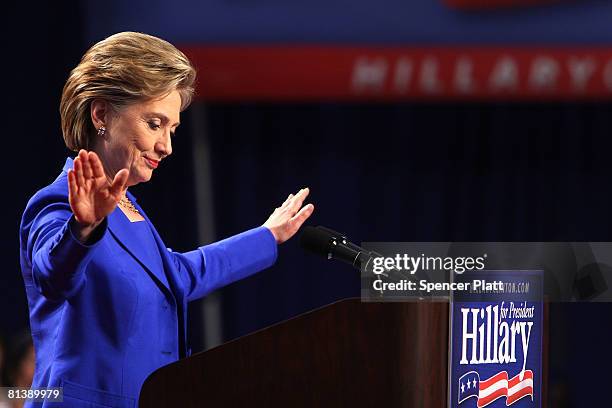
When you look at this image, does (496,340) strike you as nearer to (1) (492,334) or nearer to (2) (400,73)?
(1) (492,334)

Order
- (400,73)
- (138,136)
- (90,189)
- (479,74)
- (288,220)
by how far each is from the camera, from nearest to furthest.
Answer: (90,189) → (138,136) → (288,220) → (479,74) → (400,73)

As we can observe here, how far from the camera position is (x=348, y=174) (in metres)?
5.48

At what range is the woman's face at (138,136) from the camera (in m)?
1.73

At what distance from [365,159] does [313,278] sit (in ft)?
1.99

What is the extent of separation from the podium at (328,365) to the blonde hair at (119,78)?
0.43 meters

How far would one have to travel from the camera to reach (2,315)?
5.37 metres

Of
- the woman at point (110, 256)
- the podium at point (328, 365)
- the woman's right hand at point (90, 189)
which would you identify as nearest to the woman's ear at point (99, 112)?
the woman at point (110, 256)

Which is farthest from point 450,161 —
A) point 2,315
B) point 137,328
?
point 137,328

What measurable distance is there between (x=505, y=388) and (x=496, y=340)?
0.06 meters

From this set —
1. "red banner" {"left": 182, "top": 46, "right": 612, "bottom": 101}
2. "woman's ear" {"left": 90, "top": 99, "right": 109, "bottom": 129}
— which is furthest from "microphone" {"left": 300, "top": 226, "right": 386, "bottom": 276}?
"red banner" {"left": 182, "top": 46, "right": 612, "bottom": 101}

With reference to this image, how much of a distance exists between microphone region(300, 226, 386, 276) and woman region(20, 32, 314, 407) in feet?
0.68

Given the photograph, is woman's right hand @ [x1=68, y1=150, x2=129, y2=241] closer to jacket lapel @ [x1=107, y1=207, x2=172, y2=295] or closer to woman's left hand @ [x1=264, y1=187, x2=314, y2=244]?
jacket lapel @ [x1=107, y1=207, x2=172, y2=295]

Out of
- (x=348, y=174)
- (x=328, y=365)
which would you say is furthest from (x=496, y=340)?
(x=348, y=174)

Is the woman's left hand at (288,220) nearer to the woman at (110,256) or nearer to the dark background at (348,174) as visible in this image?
the woman at (110,256)
